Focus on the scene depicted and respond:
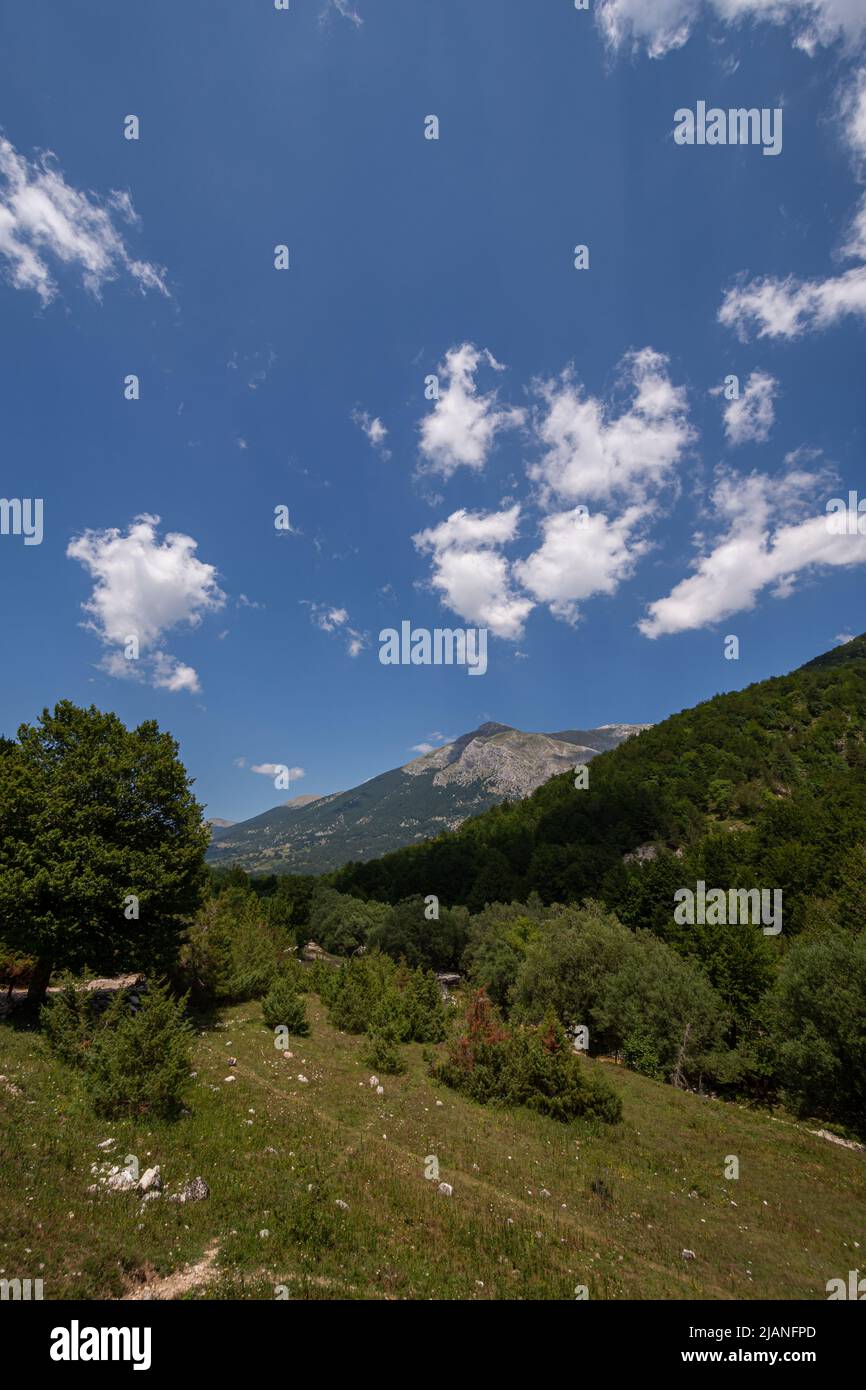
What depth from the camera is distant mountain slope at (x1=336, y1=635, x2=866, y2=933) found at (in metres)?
66.0

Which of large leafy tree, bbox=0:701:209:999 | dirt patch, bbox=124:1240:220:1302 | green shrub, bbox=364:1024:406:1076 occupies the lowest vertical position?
green shrub, bbox=364:1024:406:1076

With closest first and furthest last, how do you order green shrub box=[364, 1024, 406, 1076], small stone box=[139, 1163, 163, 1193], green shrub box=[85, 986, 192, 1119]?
small stone box=[139, 1163, 163, 1193] < green shrub box=[85, 986, 192, 1119] < green shrub box=[364, 1024, 406, 1076]

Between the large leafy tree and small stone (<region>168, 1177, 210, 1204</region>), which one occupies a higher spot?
the large leafy tree

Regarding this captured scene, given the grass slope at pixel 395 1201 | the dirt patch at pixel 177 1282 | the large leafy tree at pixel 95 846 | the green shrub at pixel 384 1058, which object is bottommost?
the green shrub at pixel 384 1058

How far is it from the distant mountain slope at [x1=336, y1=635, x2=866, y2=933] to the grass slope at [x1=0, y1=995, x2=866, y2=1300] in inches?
1661

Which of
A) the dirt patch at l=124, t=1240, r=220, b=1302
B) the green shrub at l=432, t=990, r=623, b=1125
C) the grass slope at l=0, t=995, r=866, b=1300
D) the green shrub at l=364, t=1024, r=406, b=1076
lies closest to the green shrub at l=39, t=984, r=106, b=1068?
the grass slope at l=0, t=995, r=866, b=1300

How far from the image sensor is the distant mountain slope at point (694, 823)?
66000 millimetres

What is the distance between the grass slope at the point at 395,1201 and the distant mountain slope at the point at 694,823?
42.2 meters

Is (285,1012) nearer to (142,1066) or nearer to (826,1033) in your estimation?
(142,1066)

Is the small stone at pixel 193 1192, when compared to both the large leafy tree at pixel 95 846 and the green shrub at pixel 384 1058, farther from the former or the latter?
the green shrub at pixel 384 1058

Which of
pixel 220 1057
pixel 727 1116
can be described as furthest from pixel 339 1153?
pixel 727 1116

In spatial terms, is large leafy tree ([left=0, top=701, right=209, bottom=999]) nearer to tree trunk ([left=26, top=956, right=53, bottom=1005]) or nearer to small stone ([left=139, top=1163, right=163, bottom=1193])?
tree trunk ([left=26, top=956, right=53, bottom=1005])

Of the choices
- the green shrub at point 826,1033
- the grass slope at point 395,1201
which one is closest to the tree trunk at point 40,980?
the grass slope at point 395,1201

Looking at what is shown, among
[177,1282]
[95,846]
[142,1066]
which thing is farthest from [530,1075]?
[95,846]
